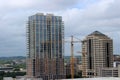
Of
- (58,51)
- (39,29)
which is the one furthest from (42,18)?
(58,51)

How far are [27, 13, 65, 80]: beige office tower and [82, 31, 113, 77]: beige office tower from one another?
67.1ft

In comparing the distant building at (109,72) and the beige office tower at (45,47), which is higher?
the beige office tower at (45,47)

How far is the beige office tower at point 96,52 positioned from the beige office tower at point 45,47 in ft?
67.1

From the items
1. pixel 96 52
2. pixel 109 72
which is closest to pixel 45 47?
pixel 109 72

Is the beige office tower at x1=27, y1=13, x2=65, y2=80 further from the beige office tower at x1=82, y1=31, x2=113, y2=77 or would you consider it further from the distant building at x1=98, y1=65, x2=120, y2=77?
the beige office tower at x1=82, y1=31, x2=113, y2=77

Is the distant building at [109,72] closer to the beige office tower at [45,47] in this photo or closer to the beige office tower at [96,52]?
the beige office tower at [96,52]

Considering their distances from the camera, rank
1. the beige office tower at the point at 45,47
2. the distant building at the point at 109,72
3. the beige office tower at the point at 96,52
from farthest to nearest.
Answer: the beige office tower at the point at 96,52, the distant building at the point at 109,72, the beige office tower at the point at 45,47

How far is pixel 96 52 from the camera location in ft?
535

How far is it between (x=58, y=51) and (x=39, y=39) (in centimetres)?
802

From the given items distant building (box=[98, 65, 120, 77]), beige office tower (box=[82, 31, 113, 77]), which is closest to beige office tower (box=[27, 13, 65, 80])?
distant building (box=[98, 65, 120, 77])

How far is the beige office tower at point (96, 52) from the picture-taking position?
161 meters

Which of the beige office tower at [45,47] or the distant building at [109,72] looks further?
the distant building at [109,72]

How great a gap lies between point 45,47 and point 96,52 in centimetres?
2940

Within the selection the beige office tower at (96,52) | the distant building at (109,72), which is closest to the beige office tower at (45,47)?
the distant building at (109,72)
